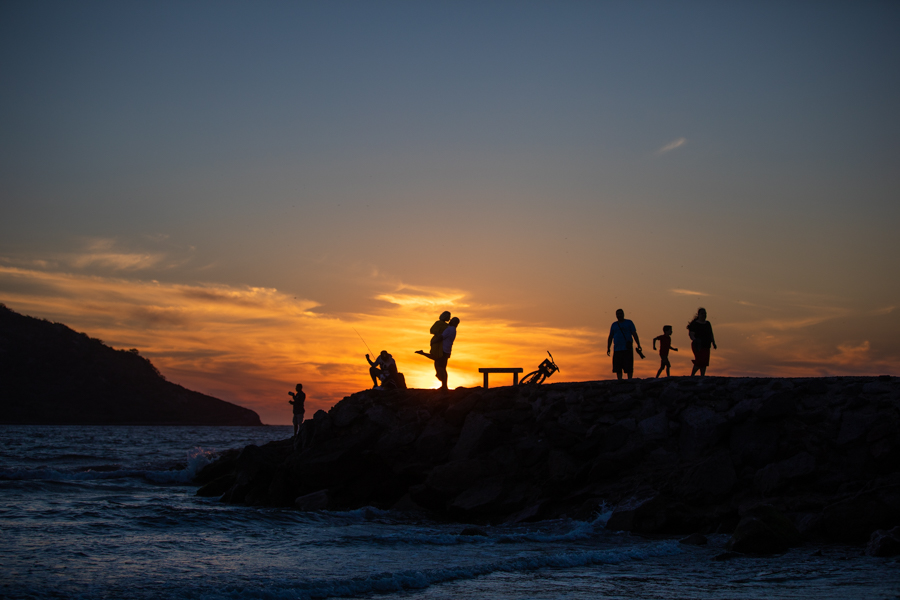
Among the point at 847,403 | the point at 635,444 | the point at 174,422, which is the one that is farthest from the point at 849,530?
the point at 174,422

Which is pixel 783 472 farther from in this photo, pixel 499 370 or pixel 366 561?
pixel 366 561

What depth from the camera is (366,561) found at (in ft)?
29.3

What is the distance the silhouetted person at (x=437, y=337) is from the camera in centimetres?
1448

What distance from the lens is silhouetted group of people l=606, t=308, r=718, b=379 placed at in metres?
13.8

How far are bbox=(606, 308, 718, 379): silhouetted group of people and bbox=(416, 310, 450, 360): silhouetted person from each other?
3.75m

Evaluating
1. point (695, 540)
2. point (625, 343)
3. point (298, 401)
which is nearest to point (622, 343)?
point (625, 343)

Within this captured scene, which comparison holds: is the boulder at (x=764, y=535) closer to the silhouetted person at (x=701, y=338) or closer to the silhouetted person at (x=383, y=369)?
the silhouetted person at (x=701, y=338)

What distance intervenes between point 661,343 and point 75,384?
441ft

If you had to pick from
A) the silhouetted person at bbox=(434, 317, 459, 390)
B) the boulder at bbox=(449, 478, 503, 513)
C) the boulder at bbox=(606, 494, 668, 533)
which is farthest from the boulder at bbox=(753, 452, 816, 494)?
the silhouetted person at bbox=(434, 317, 459, 390)

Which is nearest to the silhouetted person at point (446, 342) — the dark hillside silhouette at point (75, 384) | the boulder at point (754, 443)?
the boulder at point (754, 443)

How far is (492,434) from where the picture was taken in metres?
13.9

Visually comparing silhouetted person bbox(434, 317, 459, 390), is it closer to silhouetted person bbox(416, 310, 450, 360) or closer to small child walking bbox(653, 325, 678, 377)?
silhouetted person bbox(416, 310, 450, 360)

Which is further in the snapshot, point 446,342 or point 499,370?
point 499,370

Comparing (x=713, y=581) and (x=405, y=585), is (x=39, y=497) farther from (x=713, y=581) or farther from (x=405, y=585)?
(x=713, y=581)
